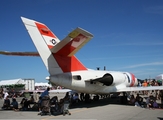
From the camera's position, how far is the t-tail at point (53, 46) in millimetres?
11071

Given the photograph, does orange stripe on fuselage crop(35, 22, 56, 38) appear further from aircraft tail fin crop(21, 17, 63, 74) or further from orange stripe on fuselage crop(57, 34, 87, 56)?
orange stripe on fuselage crop(57, 34, 87, 56)

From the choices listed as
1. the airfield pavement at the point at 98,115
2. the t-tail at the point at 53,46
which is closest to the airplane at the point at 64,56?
the t-tail at the point at 53,46

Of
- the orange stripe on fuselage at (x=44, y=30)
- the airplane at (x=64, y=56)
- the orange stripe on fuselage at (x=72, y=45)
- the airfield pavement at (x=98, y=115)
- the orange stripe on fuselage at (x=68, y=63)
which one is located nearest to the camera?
the airfield pavement at (x=98, y=115)

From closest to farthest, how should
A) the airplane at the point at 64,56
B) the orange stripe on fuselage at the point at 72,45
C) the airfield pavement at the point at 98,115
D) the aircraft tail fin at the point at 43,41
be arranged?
the airfield pavement at the point at 98,115 → the orange stripe on fuselage at the point at 72,45 → the airplane at the point at 64,56 → the aircraft tail fin at the point at 43,41

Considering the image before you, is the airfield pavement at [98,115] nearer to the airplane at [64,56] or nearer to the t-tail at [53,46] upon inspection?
the airplane at [64,56]

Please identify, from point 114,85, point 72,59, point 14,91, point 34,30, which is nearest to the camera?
point 34,30

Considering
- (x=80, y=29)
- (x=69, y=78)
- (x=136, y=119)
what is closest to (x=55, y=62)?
(x=69, y=78)

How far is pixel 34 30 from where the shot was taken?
11.8 meters

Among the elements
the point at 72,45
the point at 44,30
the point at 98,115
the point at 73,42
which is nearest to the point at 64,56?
the point at 72,45

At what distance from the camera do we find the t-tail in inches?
436

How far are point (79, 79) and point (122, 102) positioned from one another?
18.5 feet

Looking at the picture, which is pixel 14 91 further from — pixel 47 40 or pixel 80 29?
pixel 80 29

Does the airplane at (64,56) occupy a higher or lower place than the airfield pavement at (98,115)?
higher

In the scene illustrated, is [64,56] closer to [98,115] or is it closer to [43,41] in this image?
[43,41]
